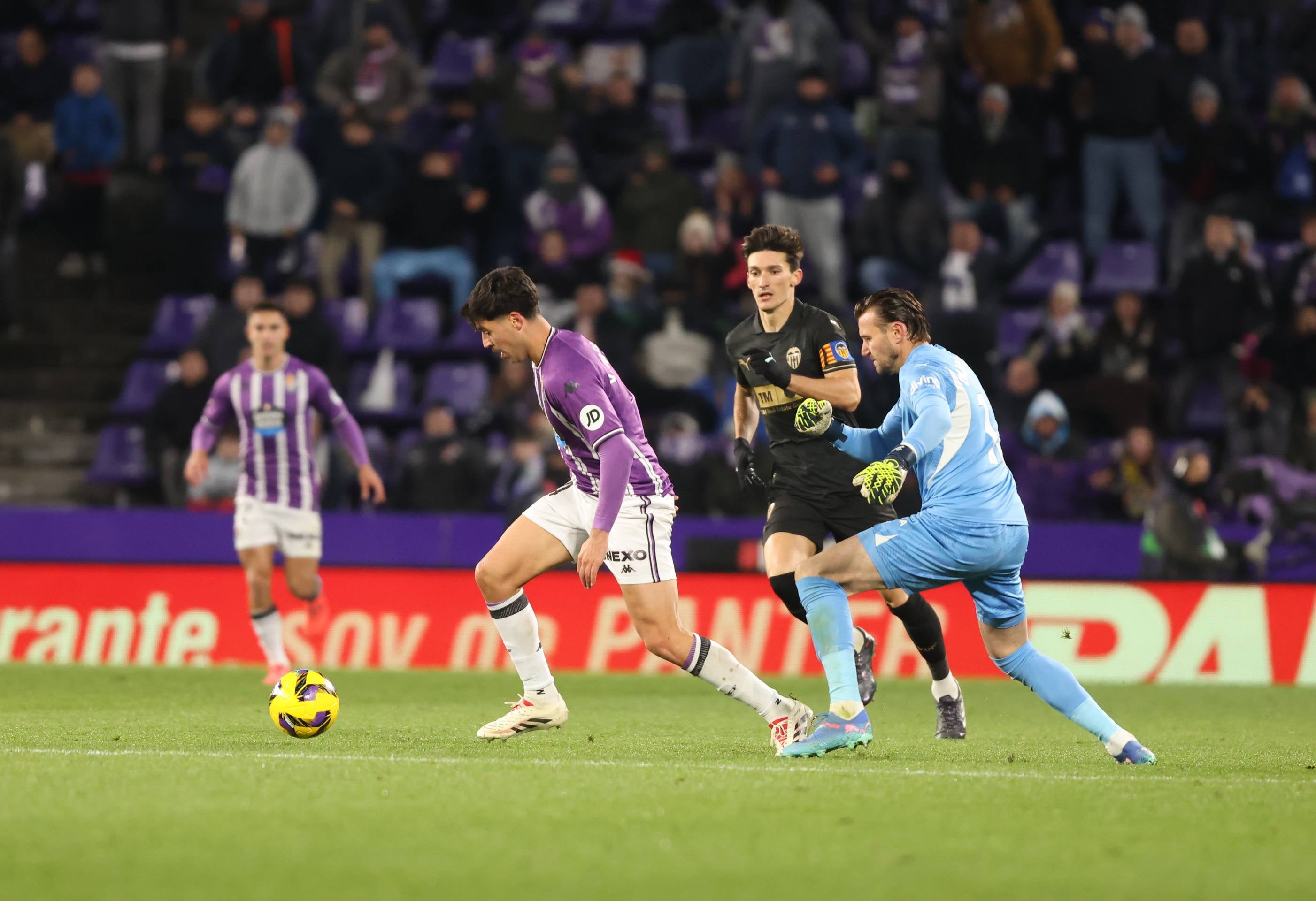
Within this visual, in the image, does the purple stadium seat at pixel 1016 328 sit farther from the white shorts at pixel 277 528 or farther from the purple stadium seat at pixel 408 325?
the white shorts at pixel 277 528

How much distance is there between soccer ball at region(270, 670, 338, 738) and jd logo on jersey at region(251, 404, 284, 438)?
11.5 ft

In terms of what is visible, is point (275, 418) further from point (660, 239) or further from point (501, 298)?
point (660, 239)

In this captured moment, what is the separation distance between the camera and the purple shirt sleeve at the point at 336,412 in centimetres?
1095

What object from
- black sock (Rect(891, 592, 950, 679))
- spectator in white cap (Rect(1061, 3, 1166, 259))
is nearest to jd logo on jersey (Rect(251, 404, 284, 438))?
black sock (Rect(891, 592, 950, 679))

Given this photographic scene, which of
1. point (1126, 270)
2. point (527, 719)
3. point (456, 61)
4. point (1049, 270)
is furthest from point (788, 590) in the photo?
point (456, 61)

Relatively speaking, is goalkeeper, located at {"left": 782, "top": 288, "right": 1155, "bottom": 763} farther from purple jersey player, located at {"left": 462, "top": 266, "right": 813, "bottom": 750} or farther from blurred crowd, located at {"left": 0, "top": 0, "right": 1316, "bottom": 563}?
blurred crowd, located at {"left": 0, "top": 0, "right": 1316, "bottom": 563}

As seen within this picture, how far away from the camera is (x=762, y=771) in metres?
6.71

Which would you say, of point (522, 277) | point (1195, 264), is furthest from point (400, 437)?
point (522, 277)

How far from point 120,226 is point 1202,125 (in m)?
11.1

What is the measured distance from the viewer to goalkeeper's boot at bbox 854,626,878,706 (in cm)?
886

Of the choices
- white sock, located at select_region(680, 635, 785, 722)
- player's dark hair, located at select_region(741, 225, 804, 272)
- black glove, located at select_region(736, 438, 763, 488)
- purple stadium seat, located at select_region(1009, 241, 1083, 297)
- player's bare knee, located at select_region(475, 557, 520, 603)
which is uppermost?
purple stadium seat, located at select_region(1009, 241, 1083, 297)

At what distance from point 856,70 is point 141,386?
319 inches

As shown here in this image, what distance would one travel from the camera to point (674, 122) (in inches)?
748

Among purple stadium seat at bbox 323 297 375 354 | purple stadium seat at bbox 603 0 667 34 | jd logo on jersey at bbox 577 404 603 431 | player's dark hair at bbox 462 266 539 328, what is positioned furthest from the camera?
purple stadium seat at bbox 603 0 667 34
